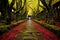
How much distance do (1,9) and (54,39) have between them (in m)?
7.23

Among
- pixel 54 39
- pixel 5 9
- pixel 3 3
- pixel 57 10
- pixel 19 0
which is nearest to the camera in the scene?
pixel 54 39

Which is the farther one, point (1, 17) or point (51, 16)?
point (51, 16)

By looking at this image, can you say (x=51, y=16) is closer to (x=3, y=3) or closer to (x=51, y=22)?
(x=51, y=22)

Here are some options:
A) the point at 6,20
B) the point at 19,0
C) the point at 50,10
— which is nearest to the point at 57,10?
the point at 50,10

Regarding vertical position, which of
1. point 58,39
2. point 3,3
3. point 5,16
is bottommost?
point 58,39

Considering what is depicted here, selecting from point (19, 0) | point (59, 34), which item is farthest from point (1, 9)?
point (19, 0)

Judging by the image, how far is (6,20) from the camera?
593 inches

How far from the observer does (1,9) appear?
1400 cm

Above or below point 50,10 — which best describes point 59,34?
below

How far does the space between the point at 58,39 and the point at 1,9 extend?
732 centimetres

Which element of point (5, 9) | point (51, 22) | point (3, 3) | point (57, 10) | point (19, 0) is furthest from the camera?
point (19, 0)

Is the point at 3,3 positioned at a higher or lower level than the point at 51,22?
higher

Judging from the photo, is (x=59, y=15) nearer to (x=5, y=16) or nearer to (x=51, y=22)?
(x=51, y=22)

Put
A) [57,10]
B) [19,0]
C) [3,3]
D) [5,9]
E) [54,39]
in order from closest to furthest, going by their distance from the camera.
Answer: [54,39] → [3,3] → [5,9] → [57,10] → [19,0]
